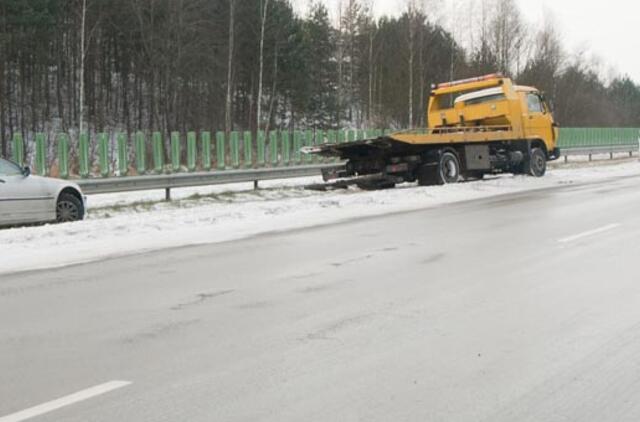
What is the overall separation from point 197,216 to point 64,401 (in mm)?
10498

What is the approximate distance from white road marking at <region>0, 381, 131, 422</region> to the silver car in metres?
9.33

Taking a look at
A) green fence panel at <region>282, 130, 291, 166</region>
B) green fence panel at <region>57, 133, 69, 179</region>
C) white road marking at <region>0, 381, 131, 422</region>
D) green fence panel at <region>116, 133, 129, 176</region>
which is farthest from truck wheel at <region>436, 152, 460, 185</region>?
white road marking at <region>0, 381, 131, 422</region>

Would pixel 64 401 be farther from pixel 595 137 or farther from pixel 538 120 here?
pixel 595 137

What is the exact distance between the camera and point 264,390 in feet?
15.0

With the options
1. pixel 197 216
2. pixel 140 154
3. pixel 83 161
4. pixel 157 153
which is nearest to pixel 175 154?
pixel 157 153

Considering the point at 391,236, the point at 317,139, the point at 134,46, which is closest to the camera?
the point at 391,236

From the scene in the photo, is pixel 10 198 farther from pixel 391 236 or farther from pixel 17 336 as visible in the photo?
pixel 17 336

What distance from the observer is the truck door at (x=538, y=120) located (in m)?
24.7

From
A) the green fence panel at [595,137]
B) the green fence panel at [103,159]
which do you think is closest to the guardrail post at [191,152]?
the green fence panel at [103,159]

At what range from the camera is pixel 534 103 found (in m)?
25.0

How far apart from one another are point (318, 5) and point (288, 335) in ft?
211

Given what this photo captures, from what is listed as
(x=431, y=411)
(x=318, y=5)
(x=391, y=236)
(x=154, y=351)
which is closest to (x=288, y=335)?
(x=154, y=351)

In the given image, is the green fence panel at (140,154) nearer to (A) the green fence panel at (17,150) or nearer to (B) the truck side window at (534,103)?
(A) the green fence panel at (17,150)

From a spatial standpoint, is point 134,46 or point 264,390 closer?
point 264,390
